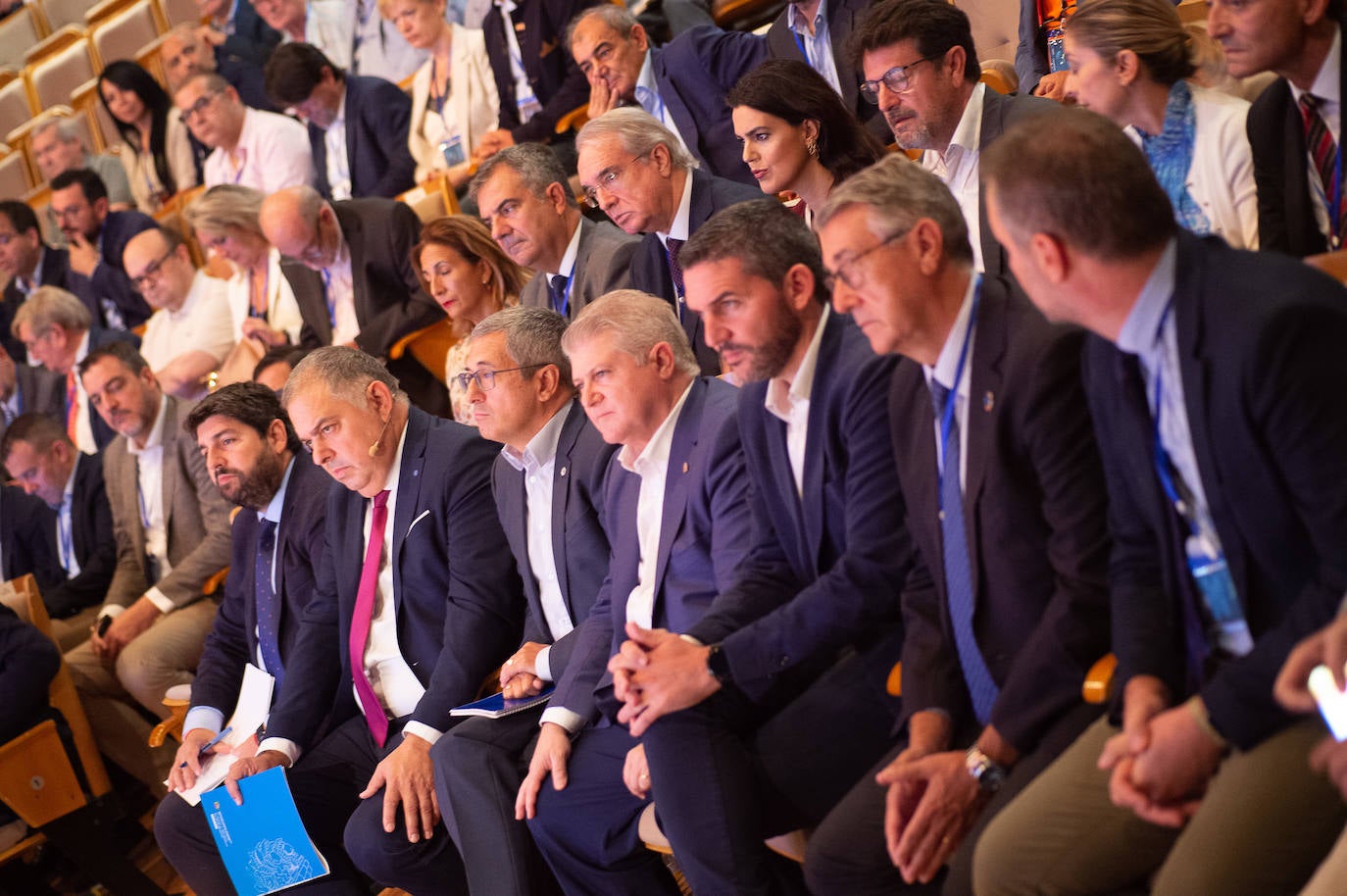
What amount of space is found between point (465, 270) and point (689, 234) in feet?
2.90

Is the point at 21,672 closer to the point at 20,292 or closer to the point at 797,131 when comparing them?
the point at 797,131

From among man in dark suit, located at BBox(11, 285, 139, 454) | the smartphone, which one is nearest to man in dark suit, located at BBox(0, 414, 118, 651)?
man in dark suit, located at BBox(11, 285, 139, 454)

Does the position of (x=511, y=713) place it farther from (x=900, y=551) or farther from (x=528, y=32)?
(x=528, y=32)

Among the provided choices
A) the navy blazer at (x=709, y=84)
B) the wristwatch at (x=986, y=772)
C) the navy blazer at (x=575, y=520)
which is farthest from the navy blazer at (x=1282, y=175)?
the navy blazer at (x=709, y=84)

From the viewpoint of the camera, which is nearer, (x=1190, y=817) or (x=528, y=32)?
(x=1190, y=817)

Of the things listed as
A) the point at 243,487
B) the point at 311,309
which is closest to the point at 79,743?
the point at 243,487

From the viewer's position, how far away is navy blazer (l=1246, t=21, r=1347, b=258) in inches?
83.4

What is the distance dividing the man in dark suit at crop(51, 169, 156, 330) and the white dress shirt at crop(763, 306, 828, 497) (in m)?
5.14

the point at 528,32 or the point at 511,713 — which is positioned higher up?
the point at 528,32

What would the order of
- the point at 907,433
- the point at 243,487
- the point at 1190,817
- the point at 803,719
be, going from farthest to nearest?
the point at 243,487, the point at 803,719, the point at 907,433, the point at 1190,817

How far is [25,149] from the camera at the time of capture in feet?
26.9

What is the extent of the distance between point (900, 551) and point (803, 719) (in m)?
0.31

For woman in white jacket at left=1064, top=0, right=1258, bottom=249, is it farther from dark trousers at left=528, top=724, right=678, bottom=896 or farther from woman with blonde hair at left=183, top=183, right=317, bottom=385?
woman with blonde hair at left=183, top=183, right=317, bottom=385

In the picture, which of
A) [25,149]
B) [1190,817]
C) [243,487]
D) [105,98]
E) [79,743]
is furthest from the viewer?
[25,149]
